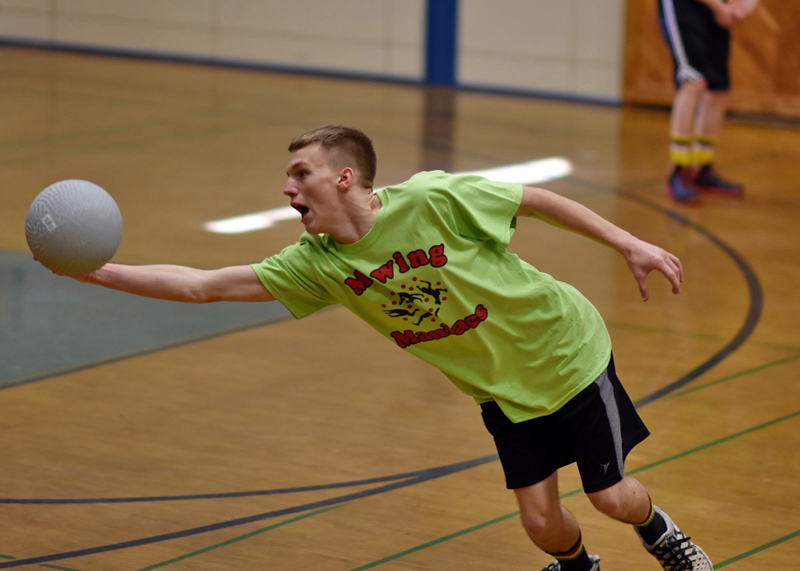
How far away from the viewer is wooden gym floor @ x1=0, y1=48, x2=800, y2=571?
144 inches

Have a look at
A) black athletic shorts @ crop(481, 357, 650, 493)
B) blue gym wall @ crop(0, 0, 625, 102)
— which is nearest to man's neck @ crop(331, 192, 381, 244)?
black athletic shorts @ crop(481, 357, 650, 493)

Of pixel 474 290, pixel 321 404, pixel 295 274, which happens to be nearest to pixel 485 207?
pixel 474 290

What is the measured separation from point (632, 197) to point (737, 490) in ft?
15.2

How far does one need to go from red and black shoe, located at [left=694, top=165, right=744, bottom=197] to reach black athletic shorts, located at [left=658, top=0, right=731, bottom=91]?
545mm

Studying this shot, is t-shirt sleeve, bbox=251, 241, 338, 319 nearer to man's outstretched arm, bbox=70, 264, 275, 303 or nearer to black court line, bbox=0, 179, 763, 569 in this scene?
man's outstretched arm, bbox=70, 264, 275, 303

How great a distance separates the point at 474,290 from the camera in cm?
305

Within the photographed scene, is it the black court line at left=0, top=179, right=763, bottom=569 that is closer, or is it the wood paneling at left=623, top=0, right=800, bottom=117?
the black court line at left=0, top=179, right=763, bottom=569

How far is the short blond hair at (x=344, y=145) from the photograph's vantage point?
3047 mm

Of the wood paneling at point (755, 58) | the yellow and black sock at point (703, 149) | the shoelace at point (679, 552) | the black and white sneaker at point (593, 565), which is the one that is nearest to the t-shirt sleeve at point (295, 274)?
the black and white sneaker at point (593, 565)

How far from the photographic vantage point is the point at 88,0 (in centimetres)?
1465

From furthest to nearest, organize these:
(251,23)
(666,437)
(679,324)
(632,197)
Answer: (251,23) → (632,197) → (679,324) → (666,437)

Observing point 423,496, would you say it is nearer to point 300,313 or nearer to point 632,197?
point 300,313

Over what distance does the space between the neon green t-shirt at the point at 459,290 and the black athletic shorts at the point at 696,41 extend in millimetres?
5450

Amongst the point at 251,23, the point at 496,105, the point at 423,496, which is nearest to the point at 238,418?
the point at 423,496
